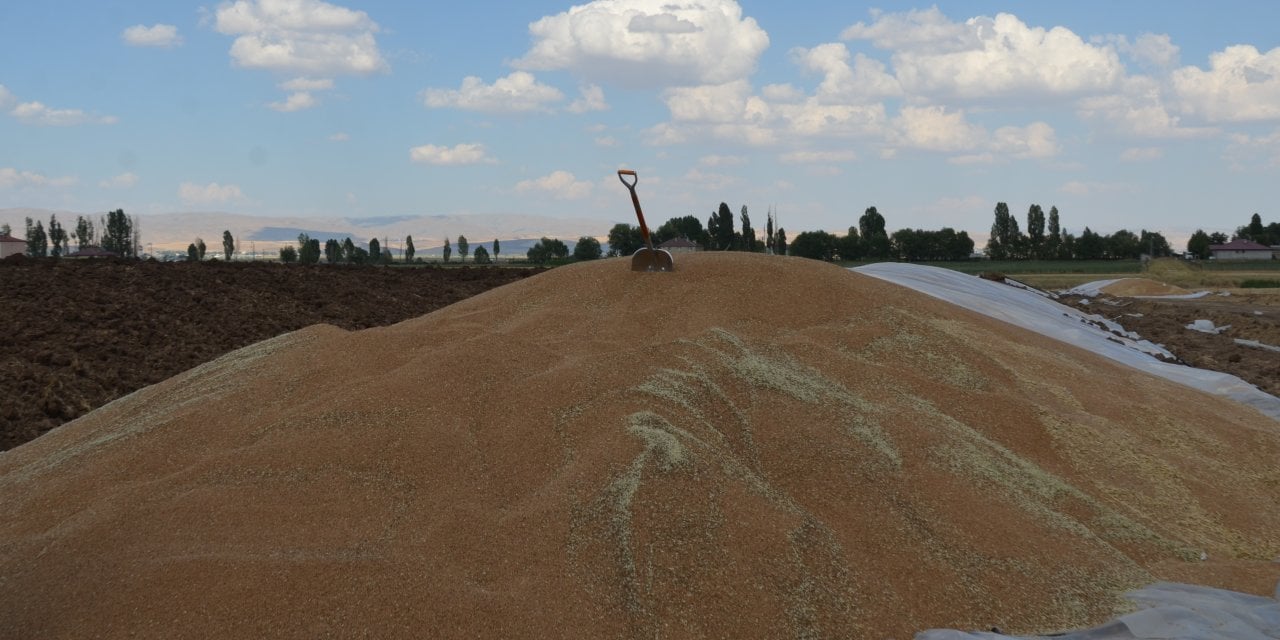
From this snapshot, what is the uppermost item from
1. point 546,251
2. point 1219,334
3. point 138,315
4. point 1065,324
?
point 546,251

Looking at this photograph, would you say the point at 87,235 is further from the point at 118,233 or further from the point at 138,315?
the point at 138,315

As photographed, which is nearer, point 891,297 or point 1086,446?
point 1086,446

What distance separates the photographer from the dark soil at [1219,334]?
1384 centimetres

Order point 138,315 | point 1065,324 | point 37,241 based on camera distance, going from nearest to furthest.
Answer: point 138,315, point 1065,324, point 37,241

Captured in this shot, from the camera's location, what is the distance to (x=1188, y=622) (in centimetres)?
505

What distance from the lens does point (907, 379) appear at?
317 inches

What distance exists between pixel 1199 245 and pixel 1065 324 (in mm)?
74501

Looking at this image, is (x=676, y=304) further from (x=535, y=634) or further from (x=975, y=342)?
(x=535, y=634)

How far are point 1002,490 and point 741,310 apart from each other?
128 inches

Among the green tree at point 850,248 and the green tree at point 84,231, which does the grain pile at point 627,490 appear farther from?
the green tree at point 84,231

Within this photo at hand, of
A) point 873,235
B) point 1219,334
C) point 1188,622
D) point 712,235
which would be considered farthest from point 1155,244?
point 1188,622

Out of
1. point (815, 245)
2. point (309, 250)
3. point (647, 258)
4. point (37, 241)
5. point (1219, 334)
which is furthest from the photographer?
point (37, 241)

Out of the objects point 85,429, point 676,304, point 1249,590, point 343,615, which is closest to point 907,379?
point 676,304

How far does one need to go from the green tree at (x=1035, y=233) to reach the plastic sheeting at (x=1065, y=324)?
51.9m
